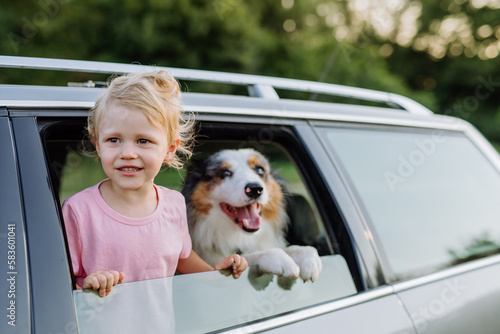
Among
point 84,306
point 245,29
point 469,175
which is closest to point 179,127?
point 84,306

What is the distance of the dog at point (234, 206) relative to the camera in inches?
89.5

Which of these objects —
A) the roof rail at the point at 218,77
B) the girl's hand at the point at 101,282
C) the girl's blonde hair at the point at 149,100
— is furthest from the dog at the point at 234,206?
the girl's hand at the point at 101,282

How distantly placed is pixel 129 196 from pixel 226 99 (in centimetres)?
57

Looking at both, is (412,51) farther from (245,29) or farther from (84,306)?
(84,306)

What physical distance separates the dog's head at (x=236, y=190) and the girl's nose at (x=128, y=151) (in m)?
0.86

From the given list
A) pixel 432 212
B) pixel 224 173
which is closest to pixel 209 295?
pixel 224 173

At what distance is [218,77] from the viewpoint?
216 centimetres

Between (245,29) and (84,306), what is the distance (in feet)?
65.3

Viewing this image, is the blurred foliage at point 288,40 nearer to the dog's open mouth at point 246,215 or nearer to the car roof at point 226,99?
the car roof at point 226,99

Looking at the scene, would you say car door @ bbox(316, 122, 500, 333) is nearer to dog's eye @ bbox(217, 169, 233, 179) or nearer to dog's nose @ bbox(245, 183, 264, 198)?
dog's nose @ bbox(245, 183, 264, 198)

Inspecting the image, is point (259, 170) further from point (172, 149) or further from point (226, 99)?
point (172, 149)

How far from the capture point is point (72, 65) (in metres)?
1.76

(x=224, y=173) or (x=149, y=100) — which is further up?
(x=224, y=173)

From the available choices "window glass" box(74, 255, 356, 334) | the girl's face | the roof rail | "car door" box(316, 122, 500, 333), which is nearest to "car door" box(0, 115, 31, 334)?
"window glass" box(74, 255, 356, 334)
